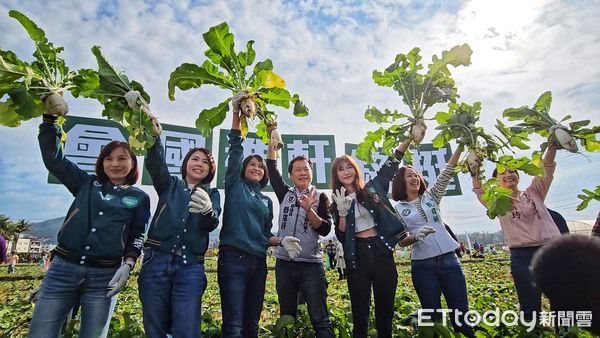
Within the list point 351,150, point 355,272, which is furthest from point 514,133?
point 351,150

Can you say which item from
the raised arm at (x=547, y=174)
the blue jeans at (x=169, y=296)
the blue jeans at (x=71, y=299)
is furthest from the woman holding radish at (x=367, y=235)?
the blue jeans at (x=71, y=299)

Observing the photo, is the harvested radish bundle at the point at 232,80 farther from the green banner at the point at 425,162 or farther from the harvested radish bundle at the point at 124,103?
the green banner at the point at 425,162

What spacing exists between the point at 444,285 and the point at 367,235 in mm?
895

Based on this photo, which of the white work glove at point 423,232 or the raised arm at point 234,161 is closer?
the raised arm at point 234,161

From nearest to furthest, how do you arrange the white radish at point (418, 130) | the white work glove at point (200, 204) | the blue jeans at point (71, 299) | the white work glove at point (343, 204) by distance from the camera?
the blue jeans at point (71, 299) → the white work glove at point (200, 204) → the white work glove at point (343, 204) → the white radish at point (418, 130)

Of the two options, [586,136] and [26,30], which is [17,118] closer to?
[26,30]

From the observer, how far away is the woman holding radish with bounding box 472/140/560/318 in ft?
11.6

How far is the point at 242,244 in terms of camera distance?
8.80 ft

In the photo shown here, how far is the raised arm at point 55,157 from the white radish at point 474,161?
3611 millimetres

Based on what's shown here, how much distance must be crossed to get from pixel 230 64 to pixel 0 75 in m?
1.78

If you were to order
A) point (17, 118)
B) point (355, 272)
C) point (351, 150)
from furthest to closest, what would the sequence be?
point (351, 150)
point (355, 272)
point (17, 118)

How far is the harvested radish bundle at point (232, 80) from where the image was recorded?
3115mm

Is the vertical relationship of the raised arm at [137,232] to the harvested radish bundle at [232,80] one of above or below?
below

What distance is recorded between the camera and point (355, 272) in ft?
9.80
